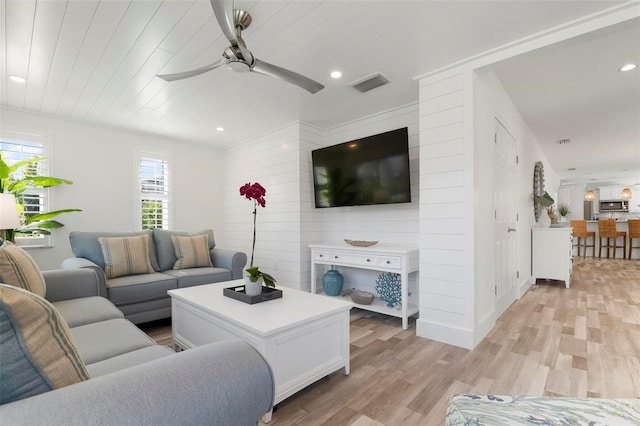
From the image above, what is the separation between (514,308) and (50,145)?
5918mm

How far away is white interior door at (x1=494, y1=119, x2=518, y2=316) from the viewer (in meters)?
3.04

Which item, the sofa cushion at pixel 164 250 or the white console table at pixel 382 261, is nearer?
the white console table at pixel 382 261

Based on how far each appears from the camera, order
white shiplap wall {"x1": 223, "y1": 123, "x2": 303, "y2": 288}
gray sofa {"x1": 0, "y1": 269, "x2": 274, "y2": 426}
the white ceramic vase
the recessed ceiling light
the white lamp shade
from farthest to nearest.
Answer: white shiplap wall {"x1": 223, "y1": 123, "x2": 303, "y2": 288} < the recessed ceiling light < the white lamp shade < the white ceramic vase < gray sofa {"x1": 0, "y1": 269, "x2": 274, "y2": 426}

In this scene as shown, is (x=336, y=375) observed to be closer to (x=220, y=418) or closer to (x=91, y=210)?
(x=220, y=418)

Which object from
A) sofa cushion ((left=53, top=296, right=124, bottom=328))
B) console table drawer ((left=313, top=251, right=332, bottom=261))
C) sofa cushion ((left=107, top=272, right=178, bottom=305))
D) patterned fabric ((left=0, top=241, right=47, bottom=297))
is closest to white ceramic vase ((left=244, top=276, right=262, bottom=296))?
sofa cushion ((left=53, top=296, right=124, bottom=328))

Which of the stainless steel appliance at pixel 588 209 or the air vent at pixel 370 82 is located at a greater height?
the air vent at pixel 370 82

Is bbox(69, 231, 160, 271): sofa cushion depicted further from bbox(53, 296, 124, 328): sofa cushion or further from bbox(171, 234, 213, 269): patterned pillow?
bbox(53, 296, 124, 328): sofa cushion

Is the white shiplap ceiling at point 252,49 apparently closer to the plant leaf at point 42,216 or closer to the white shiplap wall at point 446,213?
the white shiplap wall at point 446,213

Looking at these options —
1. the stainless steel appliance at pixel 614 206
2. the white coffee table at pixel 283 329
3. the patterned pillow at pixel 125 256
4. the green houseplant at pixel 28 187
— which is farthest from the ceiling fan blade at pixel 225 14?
the stainless steel appliance at pixel 614 206

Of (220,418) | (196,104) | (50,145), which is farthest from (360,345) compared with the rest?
(50,145)

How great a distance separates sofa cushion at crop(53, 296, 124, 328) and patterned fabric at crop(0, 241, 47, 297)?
0.69ft

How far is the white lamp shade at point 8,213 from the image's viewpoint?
8.71 feet

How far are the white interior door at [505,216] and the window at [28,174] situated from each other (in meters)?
5.17

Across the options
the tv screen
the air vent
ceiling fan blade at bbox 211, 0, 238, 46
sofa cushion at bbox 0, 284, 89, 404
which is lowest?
sofa cushion at bbox 0, 284, 89, 404
